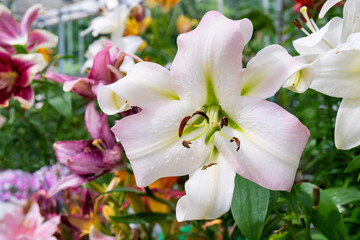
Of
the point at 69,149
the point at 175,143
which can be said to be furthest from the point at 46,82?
the point at 175,143

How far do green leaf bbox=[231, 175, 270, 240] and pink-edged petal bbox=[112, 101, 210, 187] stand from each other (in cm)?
4

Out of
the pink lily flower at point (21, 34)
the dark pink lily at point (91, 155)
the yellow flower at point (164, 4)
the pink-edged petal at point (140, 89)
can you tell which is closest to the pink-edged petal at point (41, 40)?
the pink lily flower at point (21, 34)

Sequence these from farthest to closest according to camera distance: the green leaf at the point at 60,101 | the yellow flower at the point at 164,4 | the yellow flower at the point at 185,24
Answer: the yellow flower at the point at 164,4 < the yellow flower at the point at 185,24 < the green leaf at the point at 60,101

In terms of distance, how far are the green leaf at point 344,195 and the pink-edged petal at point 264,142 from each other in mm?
142

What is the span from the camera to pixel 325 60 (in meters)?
A: 0.23

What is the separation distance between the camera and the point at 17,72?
16.2 inches

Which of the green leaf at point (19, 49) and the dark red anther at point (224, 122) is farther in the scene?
the green leaf at point (19, 49)

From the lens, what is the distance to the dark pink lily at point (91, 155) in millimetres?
329

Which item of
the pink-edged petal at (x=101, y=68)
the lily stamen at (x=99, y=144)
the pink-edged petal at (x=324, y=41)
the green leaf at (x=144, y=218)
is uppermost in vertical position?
the pink-edged petal at (x=324, y=41)

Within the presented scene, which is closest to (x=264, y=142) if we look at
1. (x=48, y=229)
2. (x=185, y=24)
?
(x=48, y=229)

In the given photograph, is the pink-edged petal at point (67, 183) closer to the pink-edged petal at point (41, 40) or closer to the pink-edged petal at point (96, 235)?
the pink-edged petal at point (96, 235)

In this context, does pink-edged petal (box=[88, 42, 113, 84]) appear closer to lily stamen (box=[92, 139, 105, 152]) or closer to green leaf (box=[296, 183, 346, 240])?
lily stamen (box=[92, 139, 105, 152])

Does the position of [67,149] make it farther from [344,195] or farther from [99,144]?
[344,195]

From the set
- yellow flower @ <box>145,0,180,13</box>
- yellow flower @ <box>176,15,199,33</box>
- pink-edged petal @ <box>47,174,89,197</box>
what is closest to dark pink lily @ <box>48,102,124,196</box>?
pink-edged petal @ <box>47,174,89,197</box>
